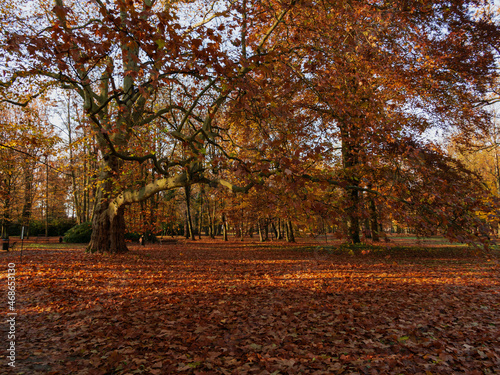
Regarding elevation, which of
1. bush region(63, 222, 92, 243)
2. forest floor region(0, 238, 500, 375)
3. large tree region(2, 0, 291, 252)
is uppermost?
large tree region(2, 0, 291, 252)

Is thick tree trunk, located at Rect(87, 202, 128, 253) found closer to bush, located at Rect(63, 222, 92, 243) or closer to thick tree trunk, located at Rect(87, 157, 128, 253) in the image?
thick tree trunk, located at Rect(87, 157, 128, 253)

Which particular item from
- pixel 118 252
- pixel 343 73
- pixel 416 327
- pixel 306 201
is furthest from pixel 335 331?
pixel 118 252

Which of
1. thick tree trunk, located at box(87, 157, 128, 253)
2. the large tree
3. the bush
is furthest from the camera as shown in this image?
the bush

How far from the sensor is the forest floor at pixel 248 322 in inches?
140

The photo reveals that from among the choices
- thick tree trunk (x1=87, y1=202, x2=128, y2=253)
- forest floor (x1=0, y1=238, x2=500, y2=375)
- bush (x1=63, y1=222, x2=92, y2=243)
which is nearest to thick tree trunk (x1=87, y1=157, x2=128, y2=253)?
thick tree trunk (x1=87, y1=202, x2=128, y2=253)

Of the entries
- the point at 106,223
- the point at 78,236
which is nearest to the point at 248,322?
the point at 106,223

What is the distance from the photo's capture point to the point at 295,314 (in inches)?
211

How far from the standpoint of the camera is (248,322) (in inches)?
195

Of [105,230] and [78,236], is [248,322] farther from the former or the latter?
[78,236]

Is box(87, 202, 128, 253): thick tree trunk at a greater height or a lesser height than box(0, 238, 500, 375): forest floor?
greater

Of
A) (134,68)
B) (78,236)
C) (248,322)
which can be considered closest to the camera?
(248,322)

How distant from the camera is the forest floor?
11.7ft

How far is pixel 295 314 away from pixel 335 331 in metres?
0.96

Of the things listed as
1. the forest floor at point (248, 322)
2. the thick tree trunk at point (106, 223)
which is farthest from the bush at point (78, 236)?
the forest floor at point (248, 322)
